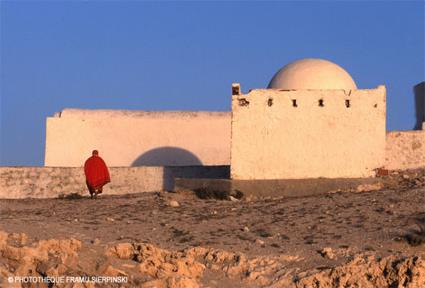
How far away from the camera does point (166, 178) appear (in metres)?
21.2

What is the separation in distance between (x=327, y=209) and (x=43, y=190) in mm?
8608

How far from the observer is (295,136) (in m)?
17.9

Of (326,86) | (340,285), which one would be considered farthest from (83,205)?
(340,285)

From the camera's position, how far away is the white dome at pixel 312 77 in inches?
727

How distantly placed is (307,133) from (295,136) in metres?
0.25

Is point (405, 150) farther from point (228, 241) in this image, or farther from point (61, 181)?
point (228, 241)

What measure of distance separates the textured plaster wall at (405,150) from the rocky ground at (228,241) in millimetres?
2533

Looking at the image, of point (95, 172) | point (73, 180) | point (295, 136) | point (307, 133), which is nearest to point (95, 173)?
point (95, 172)

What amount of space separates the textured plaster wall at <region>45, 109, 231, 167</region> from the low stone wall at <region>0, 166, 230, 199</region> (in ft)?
7.80

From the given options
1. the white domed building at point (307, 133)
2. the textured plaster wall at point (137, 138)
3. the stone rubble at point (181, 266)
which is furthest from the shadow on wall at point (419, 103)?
the stone rubble at point (181, 266)

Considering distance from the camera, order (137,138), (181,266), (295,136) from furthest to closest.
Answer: (137,138) < (295,136) < (181,266)

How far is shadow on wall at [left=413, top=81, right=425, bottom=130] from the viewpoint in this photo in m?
22.3

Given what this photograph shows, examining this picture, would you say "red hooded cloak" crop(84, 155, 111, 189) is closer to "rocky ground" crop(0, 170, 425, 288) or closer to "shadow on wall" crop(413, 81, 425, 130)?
"rocky ground" crop(0, 170, 425, 288)

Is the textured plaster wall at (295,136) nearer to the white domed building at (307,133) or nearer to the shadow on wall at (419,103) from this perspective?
the white domed building at (307,133)
